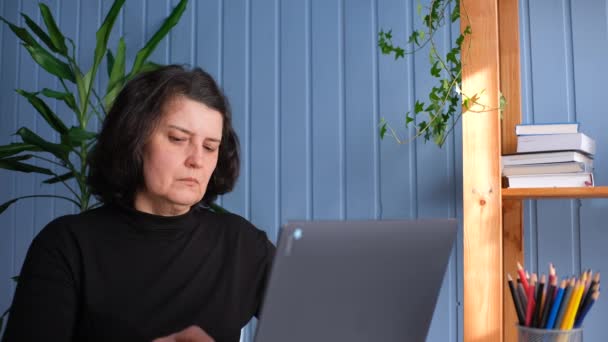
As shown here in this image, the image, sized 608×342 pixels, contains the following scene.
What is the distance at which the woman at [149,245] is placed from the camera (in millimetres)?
1361

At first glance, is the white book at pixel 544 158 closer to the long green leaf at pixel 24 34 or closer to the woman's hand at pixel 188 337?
the woman's hand at pixel 188 337

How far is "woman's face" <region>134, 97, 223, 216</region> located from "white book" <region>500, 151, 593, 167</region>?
0.76 metres

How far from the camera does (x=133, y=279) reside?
142cm

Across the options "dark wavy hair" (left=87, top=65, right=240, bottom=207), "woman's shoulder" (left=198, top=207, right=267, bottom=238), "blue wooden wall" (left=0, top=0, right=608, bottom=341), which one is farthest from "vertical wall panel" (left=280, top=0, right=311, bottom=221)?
"dark wavy hair" (left=87, top=65, right=240, bottom=207)

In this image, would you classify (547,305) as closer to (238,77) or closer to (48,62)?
(238,77)

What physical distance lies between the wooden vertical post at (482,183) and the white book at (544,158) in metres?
0.22

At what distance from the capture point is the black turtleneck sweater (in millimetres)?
1304

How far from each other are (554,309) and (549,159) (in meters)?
0.78

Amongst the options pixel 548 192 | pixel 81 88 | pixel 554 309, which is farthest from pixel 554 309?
pixel 81 88

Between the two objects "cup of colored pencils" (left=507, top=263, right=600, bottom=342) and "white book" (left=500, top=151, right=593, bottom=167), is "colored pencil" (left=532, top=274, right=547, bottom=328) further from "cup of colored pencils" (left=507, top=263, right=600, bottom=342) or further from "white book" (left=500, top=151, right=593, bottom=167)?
"white book" (left=500, top=151, right=593, bottom=167)

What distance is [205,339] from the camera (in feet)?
3.87

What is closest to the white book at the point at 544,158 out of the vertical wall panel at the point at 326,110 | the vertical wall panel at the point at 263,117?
the vertical wall panel at the point at 326,110

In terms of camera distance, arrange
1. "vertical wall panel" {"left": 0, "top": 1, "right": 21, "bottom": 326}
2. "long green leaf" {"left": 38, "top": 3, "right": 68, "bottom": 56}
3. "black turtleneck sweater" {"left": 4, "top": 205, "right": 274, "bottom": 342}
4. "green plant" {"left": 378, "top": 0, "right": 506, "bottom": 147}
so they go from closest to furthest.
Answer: "black turtleneck sweater" {"left": 4, "top": 205, "right": 274, "bottom": 342} → "green plant" {"left": 378, "top": 0, "right": 506, "bottom": 147} → "long green leaf" {"left": 38, "top": 3, "right": 68, "bottom": 56} → "vertical wall panel" {"left": 0, "top": 1, "right": 21, "bottom": 326}

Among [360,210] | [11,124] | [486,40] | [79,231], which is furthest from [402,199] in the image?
[11,124]
